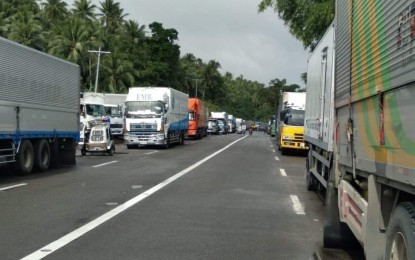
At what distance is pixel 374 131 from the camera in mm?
5098

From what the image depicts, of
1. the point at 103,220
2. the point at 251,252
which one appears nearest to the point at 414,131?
the point at 251,252

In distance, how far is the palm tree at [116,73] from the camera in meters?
68.1

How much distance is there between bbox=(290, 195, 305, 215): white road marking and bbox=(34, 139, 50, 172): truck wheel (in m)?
8.78

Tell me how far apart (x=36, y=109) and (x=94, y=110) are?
66.9 feet

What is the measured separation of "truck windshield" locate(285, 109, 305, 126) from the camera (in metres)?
30.0

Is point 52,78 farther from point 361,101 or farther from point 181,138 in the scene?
point 181,138

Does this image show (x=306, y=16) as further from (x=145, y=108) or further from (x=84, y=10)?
(x=84, y=10)

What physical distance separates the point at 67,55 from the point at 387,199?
60.6 metres

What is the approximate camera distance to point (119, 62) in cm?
6856

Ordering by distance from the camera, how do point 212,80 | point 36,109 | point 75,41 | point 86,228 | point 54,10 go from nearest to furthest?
point 86,228
point 36,109
point 75,41
point 54,10
point 212,80

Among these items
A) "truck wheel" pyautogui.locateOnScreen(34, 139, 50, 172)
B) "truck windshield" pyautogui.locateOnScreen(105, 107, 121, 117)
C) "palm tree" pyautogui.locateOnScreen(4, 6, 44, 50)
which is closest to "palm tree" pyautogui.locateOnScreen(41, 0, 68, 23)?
"palm tree" pyautogui.locateOnScreen(4, 6, 44, 50)

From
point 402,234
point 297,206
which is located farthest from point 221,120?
point 402,234

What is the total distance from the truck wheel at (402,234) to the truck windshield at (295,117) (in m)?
25.7

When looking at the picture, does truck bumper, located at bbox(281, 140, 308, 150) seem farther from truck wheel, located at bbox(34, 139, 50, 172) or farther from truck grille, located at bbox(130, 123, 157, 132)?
truck wheel, located at bbox(34, 139, 50, 172)
